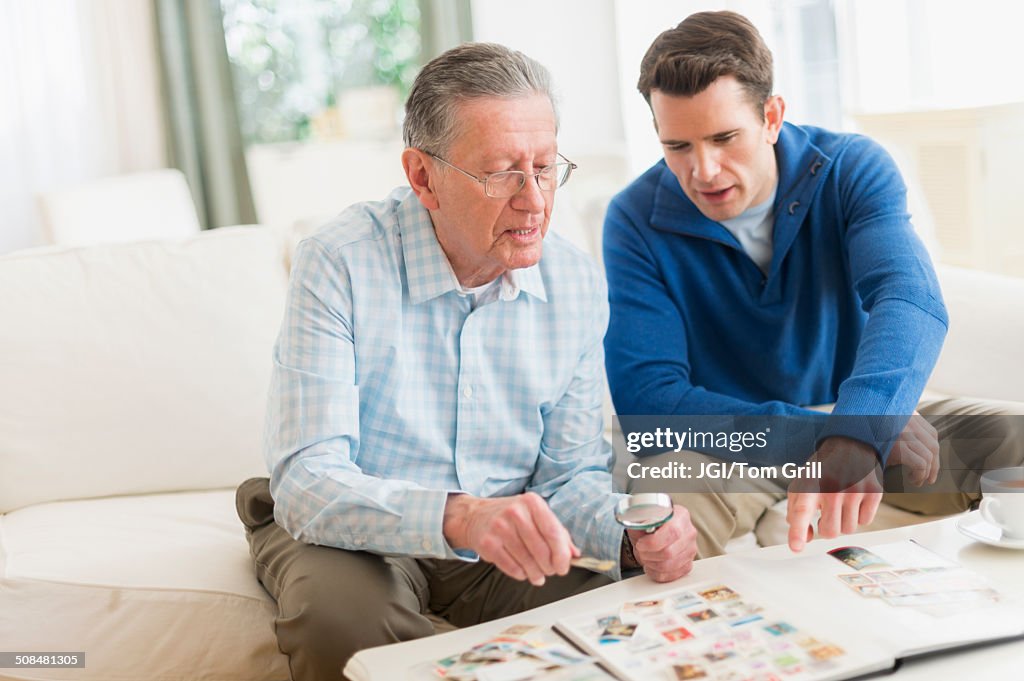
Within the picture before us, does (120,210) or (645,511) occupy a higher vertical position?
(120,210)

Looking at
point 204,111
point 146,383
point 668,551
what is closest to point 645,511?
point 668,551

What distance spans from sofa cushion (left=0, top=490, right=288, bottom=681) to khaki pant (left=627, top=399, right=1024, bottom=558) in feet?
1.97

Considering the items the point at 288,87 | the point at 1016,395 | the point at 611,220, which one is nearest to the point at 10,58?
the point at 288,87

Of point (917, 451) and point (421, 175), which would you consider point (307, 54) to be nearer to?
point (421, 175)

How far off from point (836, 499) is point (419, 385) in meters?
0.57

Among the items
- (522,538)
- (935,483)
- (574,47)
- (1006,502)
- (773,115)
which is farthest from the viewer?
(574,47)

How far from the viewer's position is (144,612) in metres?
1.49

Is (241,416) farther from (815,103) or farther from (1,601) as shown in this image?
(815,103)

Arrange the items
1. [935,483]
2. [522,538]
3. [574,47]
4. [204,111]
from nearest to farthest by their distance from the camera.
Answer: [522,538] → [935,483] → [204,111] → [574,47]

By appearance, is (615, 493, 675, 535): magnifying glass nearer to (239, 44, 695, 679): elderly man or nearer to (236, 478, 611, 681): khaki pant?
(239, 44, 695, 679): elderly man

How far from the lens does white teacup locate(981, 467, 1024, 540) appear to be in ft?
4.02

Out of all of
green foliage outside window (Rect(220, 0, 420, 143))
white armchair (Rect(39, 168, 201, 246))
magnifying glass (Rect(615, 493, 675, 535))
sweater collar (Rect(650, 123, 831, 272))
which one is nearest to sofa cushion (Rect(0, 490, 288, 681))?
magnifying glass (Rect(615, 493, 675, 535))

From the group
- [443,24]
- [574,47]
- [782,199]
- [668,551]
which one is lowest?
[668,551]

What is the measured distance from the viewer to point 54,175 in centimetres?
383
